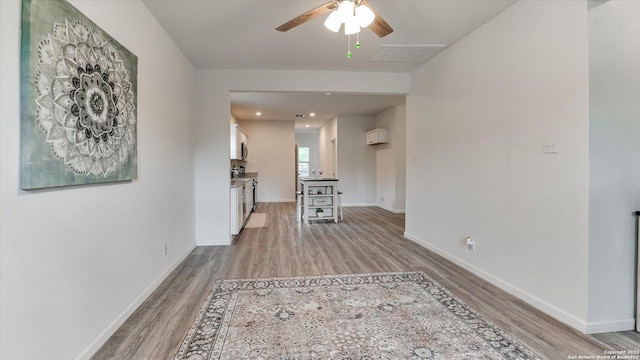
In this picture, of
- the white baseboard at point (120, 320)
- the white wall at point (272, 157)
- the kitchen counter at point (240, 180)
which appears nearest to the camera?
the white baseboard at point (120, 320)

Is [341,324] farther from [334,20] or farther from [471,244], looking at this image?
[334,20]

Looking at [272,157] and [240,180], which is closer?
[240,180]

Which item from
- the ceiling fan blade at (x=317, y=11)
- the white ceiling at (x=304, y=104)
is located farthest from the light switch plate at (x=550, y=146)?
the white ceiling at (x=304, y=104)

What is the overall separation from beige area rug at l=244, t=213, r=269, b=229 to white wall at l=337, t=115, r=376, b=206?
2.64m

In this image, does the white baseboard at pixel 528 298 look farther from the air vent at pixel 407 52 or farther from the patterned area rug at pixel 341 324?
the air vent at pixel 407 52

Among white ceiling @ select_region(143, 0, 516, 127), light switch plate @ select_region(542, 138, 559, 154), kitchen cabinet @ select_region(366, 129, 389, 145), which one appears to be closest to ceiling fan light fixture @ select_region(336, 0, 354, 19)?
white ceiling @ select_region(143, 0, 516, 127)

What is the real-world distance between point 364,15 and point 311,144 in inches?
417

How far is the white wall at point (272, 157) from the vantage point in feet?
29.7

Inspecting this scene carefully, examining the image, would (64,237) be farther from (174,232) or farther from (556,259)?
(556,259)

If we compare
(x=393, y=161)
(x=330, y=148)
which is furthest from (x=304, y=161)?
(x=393, y=161)

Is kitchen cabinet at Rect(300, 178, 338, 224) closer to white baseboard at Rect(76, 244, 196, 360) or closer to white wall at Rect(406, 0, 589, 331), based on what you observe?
white wall at Rect(406, 0, 589, 331)

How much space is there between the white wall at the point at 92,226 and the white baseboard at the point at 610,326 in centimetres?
324

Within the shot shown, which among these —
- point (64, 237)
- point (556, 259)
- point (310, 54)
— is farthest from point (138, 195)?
point (556, 259)

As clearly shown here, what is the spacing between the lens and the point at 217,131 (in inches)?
164
